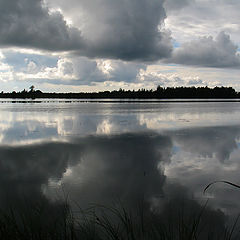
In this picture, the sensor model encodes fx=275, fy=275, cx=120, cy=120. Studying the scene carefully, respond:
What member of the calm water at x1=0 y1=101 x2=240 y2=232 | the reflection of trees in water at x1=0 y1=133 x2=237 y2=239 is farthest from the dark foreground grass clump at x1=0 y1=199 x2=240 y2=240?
the calm water at x1=0 y1=101 x2=240 y2=232

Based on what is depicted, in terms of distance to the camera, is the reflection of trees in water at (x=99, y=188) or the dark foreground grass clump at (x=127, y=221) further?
the reflection of trees in water at (x=99, y=188)

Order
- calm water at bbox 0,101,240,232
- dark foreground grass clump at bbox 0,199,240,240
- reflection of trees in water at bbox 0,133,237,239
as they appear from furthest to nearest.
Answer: calm water at bbox 0,101,240,232 → reflection of trees in water at bbox 0,133,237,239 → dark foreground grass clump at bbox 0,199,240,240

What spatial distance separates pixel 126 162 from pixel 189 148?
4.64m

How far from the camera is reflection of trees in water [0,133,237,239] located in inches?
229

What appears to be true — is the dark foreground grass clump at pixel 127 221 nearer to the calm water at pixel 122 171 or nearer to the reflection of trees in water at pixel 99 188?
the reflection of trees in water at pixel 99 188

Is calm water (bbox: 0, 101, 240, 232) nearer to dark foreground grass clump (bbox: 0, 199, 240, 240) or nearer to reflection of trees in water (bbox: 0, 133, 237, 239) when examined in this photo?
reflection of trees in water (bbox: 0, 133, 237, 239)

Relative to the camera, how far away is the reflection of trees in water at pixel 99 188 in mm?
5820

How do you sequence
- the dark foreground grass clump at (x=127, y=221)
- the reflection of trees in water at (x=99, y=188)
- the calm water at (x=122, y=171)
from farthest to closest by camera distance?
the calm water at (x=122, y=171), the reflection of trees in water at (x=99, y=188), the dark foreground grass clump at (x=127, y=221)

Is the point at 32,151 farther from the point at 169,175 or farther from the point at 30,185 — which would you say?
the point at 169,175

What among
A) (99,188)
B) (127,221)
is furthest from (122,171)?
(127,221)

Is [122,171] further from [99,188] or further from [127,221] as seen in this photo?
[127,221]

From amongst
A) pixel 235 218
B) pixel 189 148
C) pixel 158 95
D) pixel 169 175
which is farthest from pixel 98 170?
pixel 158 95

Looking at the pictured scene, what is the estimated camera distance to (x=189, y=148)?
590 inches

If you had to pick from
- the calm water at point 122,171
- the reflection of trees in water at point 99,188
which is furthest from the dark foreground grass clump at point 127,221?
the calm water at point 122,171
